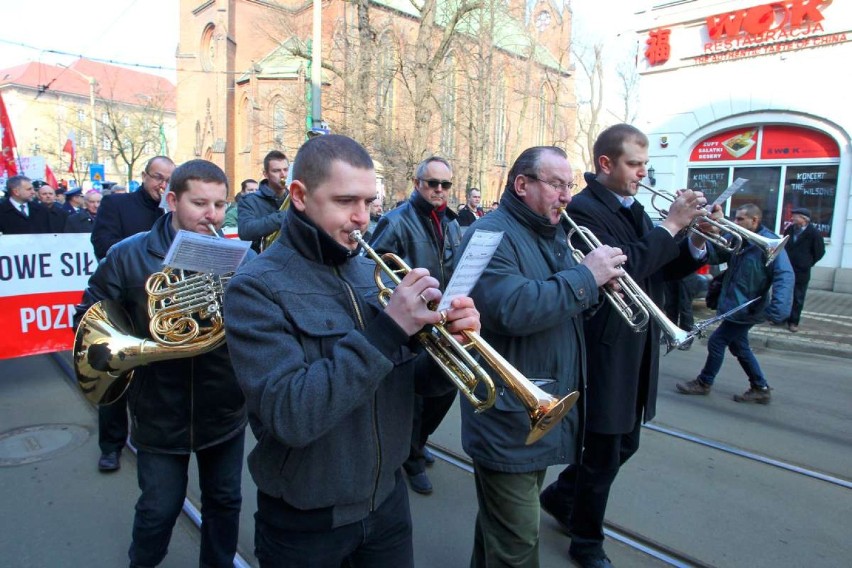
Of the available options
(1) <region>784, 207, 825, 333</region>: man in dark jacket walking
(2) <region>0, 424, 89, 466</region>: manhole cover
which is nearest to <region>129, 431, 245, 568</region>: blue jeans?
(2) <region>0, 424, 89, 466</region>: manhole cover

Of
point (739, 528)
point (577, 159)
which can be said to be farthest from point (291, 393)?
point (577, 159)

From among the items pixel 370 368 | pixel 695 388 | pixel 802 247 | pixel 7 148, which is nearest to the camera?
pixel 370 368

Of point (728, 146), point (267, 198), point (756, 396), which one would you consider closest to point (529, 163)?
point (267, 198)

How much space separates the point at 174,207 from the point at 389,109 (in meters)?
28.0

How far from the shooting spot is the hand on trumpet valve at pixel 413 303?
55.6 inches

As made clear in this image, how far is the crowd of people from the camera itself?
1491 millimetres

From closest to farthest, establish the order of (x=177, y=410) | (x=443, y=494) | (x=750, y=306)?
(x=177, y=410) → (x=443, y=494) → (x=750, y=306)

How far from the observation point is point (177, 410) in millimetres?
2338

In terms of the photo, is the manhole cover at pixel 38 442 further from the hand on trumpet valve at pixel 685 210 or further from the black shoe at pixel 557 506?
the hand on trumpet valve at pixel 685 210

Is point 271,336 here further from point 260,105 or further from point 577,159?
point 577,159

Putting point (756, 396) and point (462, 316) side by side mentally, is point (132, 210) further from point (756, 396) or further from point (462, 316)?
point (756, 396)

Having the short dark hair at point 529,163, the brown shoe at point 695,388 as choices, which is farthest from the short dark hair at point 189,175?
the brown shoe at point 695,388

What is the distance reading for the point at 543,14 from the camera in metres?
31.8

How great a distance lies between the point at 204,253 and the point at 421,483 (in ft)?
7.44
